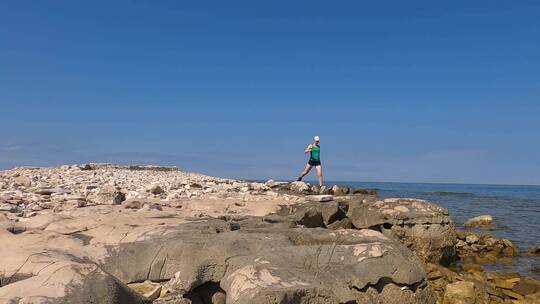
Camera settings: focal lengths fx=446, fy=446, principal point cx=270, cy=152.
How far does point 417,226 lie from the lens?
9.68m

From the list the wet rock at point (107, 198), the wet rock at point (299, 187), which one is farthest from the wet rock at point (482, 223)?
the wet rock at point (107, 198)

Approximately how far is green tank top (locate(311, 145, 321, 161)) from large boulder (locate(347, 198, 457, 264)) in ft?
21.5

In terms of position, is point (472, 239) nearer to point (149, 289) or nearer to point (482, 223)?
point (482, 223)

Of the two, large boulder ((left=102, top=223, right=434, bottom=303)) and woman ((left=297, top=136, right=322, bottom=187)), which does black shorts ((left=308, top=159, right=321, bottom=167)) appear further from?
large boulder ((left=102, top=223, right=434, bottom=303))

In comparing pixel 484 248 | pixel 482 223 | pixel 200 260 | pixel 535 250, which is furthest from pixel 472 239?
pixel 200 260

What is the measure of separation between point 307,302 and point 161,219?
3505 mm

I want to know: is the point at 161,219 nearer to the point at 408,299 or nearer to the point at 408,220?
the point at 408,299

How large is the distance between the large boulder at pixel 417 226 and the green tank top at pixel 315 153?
21.5 ft

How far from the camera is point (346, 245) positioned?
5.43m

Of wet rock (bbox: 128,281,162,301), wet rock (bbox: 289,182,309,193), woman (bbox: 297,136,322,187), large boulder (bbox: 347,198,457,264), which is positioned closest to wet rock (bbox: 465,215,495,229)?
woman (bbox: 297,136,322,187)

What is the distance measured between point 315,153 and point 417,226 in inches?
282

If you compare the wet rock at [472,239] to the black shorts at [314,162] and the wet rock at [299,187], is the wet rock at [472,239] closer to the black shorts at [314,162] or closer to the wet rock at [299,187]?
the wet rock at [299,187]

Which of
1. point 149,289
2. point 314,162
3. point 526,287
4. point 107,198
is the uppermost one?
point 314,162

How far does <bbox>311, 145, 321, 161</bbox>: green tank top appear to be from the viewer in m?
16.5
